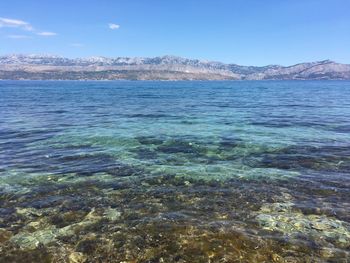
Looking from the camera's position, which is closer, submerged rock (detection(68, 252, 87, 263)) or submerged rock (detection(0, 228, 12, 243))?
submerged rock (detection(68, 252, 87, 263))

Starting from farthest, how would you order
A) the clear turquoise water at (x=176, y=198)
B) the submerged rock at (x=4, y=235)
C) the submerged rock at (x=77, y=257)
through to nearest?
1. the submerged rock at (x=4, y=235)
2. the clear turquoise water at (x=176, y=198)
3. the submerged rock at (x=77, y=257)

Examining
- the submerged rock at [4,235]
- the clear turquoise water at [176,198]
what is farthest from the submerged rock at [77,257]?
the submerged rock at [4,235]

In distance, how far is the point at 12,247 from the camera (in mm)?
11977

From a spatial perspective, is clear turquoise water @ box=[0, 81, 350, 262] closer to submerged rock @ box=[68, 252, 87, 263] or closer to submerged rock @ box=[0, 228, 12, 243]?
submerged rock @ box=[0, 228, 12, 243]

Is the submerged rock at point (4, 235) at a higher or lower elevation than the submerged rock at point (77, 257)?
lower

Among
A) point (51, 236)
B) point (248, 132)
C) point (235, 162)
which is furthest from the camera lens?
point (248, 132)

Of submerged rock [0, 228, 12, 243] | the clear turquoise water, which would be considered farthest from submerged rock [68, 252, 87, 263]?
submerged rock [0, 228, 12, 243]

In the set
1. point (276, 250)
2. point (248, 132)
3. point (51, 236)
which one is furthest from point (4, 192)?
point (248, 132)

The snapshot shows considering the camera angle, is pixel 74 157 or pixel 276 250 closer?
pixel 276 250

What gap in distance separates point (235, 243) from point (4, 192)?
37.9 feet

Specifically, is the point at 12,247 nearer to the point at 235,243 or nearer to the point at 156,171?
the point at 235,243

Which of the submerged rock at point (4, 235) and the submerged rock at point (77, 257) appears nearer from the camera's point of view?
the submerged rock at point (77, 257)

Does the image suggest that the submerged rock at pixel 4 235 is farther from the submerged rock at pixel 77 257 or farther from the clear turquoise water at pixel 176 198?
the submerged rock at pixel 77 257

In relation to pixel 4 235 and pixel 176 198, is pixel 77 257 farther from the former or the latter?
pixel 176 198
